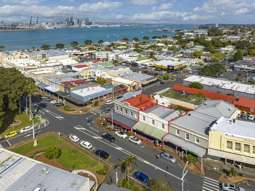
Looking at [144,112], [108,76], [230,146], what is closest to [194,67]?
[108,76]

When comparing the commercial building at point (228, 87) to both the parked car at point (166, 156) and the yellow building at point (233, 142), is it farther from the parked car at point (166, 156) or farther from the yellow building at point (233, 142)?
the parked car at point (166, 156)

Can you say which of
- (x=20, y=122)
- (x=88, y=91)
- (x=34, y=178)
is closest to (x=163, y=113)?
(x=88, y=91)

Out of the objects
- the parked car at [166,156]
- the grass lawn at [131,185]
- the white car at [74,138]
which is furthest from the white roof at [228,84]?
the grass lawn at [131,185]

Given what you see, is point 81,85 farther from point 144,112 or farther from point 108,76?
point 144,112

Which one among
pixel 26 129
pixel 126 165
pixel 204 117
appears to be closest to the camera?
pixel 126 165

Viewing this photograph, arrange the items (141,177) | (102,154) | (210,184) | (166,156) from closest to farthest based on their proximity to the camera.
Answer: (210,184) → (141,177) → (166,156) → (102,154)

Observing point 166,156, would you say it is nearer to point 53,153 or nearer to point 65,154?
point 65,154
